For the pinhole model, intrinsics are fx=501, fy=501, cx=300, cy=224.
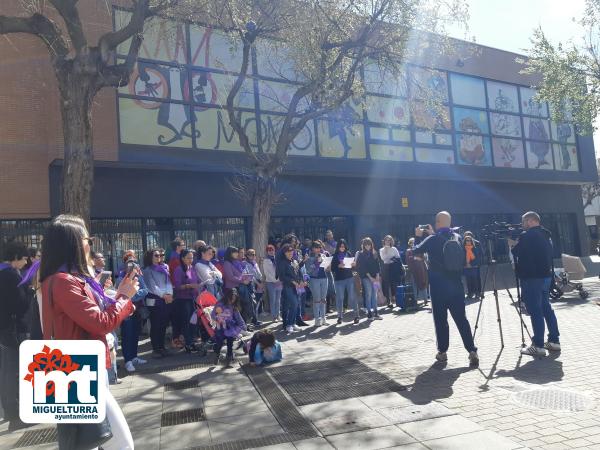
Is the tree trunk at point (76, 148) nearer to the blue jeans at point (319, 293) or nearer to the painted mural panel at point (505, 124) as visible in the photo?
the blue jeans at point (319, 293)

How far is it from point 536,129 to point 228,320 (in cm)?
2284

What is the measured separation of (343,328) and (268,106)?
31.6 ft

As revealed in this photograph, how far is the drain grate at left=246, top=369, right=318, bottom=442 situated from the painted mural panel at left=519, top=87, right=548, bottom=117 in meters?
23.1

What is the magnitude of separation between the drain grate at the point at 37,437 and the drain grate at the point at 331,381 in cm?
241

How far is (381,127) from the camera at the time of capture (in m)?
19.7

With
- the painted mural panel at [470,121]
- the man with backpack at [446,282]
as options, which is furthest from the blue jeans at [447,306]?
the painted mural panel at [470,121]

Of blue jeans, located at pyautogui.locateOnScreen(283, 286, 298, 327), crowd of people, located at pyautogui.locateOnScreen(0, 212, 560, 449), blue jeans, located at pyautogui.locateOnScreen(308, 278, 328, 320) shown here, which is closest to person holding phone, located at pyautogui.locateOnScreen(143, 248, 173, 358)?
crowd of people, located at pyautogui.locateOnScreen(0, 212, 560, 449)

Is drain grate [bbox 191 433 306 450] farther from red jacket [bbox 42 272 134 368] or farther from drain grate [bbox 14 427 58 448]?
red jacket [bbox 42 272 134 368]

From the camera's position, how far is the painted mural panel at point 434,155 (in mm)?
20766

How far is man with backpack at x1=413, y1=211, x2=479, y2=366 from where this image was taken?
6.38 meters

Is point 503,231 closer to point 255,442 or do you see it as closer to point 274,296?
point 255,442

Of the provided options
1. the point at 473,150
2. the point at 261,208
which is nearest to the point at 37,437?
the point at 261,208

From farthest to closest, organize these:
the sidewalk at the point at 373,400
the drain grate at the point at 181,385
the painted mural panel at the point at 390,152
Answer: the painted mural panel at the point at 390,152, the drain grate at the point at 181,385, the sidewalk at the point at 373,400

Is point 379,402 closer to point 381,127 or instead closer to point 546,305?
point 546,305
